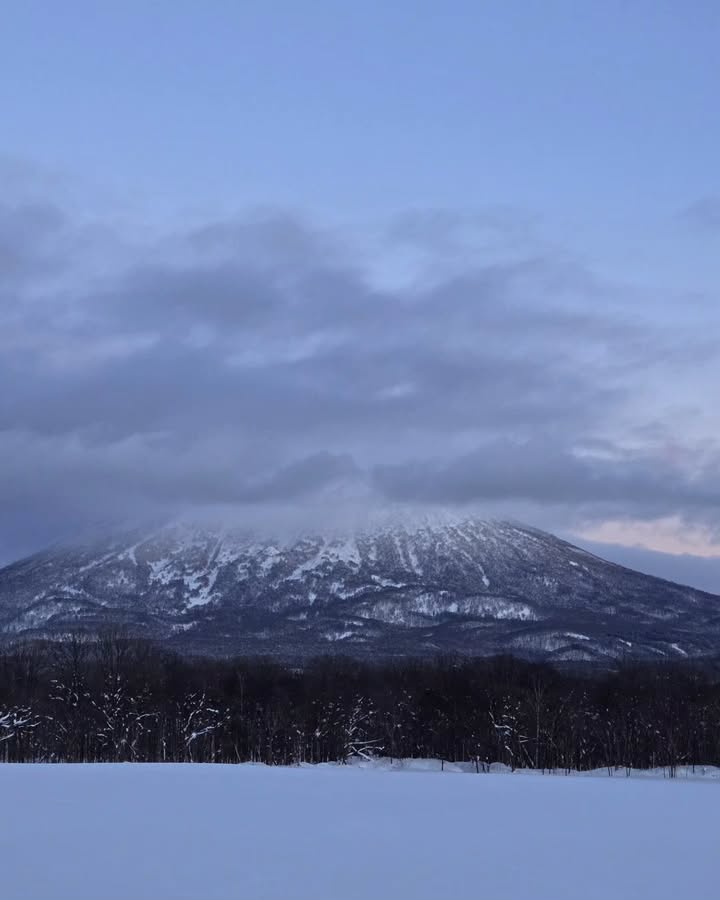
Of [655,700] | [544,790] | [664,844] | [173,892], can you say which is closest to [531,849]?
[664,844]

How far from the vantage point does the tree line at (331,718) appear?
88.9 metres

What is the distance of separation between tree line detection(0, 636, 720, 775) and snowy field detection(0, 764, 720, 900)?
54841 mm

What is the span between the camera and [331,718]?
333ft

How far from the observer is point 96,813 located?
78.8 ft

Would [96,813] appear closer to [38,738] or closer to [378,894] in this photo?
[378,894]

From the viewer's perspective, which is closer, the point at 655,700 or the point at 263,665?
the point at 655,700

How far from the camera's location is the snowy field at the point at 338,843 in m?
15.9

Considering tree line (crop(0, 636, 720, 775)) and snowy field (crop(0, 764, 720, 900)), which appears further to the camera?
tree line (crop(0, 636, 720, 775))

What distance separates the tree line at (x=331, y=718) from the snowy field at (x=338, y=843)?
2159 inches

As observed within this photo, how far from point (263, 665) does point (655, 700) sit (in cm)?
4869

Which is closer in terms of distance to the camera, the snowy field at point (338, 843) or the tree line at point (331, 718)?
the snowy field at point (338, 843)

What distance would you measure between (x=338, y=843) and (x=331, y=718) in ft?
274

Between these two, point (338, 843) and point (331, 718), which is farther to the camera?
point (331, 718)

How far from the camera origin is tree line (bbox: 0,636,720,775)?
292 feet
